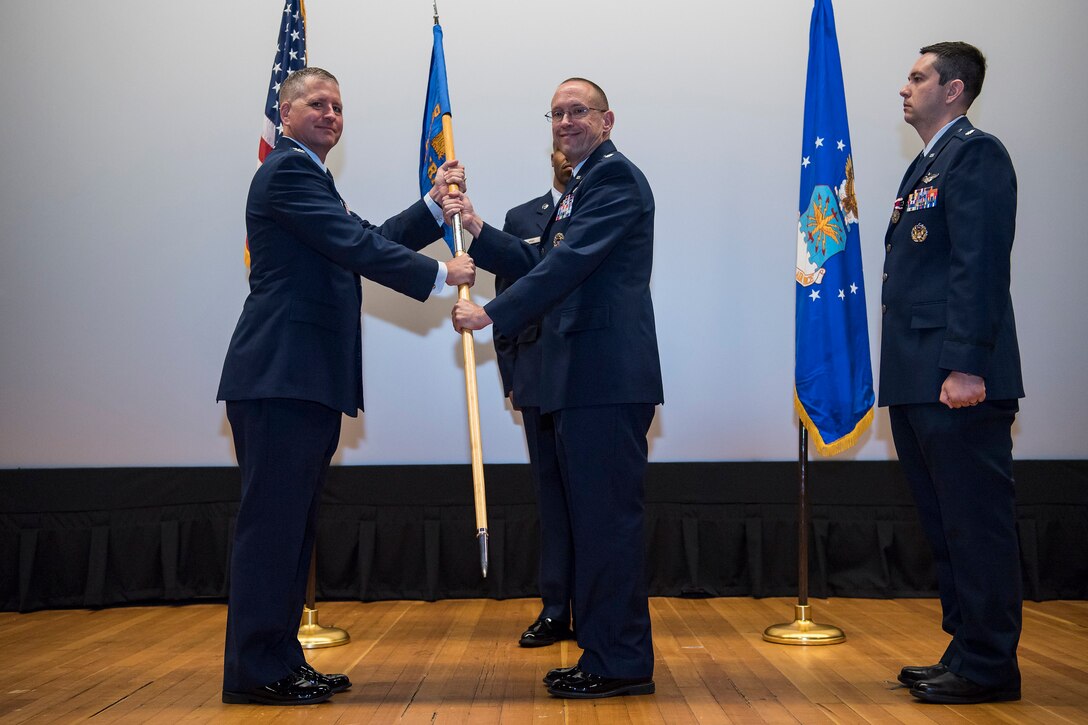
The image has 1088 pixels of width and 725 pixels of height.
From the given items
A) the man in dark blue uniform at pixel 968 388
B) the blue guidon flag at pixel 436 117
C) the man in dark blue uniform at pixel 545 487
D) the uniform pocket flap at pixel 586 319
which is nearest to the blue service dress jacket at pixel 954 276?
the man in dark blue uniform at pixel 968 388

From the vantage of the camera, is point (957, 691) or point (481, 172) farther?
point (481, 172)

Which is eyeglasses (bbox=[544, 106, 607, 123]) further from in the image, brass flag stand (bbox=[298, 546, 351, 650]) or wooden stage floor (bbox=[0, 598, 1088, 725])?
brass flag stand (bbox=[298, 546, 351, 650])

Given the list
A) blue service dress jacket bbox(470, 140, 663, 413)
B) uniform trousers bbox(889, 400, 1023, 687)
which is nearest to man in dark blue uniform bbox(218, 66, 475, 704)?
blue service dress jacket bbox(470, 140, 663, 413)

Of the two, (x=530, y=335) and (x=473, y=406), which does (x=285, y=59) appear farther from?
(x=473, y=406)

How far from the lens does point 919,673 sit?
10.0 feet

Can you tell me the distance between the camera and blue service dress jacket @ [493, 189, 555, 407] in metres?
4.01

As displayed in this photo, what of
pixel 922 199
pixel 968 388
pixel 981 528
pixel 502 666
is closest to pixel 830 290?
pixel 922 199

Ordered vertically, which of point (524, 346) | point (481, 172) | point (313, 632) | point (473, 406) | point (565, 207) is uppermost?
point (481, 172)

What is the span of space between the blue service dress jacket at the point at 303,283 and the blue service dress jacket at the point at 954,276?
1402mm

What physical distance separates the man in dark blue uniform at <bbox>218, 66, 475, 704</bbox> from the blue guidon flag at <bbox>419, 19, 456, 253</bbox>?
428 mm

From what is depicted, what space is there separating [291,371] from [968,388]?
6.07 feet

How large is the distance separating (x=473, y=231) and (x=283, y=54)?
4.28ft

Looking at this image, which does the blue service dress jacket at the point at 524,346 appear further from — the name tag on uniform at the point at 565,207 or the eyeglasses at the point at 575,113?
the eyeglasses at the point at 575,113

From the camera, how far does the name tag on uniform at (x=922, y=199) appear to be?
3.03 m
